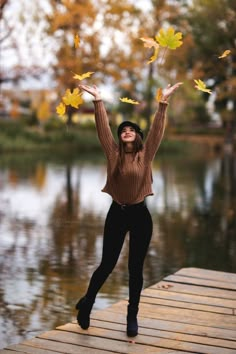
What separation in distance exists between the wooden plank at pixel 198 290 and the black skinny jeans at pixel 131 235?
58.6 inches

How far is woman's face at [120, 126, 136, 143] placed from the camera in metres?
5.31

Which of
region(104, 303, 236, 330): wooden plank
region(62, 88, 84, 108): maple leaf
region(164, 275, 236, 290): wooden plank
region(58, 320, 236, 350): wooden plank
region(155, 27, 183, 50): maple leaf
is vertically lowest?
region(58, 320, 236, 350): wooden plank

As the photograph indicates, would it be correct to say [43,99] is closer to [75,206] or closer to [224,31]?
[224,31]

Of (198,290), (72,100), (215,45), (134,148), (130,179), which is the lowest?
(198,290)

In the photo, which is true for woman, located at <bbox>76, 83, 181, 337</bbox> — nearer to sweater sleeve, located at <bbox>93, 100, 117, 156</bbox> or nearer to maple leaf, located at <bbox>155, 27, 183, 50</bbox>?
sweater sleeve, located at <bbox>93, 100, 117, 156</bbox>

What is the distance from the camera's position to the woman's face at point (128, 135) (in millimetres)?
5312

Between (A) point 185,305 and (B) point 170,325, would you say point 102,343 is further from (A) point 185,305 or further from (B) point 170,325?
(A) point 185,305

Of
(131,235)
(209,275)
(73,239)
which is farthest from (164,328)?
(73,239)

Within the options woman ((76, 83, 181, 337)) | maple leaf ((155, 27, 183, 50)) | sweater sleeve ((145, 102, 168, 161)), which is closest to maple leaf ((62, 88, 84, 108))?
woman ((76, 83, 181, 337))

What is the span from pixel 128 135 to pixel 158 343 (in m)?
1.42

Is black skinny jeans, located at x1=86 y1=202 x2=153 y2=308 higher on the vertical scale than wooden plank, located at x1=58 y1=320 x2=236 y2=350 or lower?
higher

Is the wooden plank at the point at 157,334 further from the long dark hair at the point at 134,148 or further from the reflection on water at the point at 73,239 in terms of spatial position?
the long dark hair at the point at 134,148

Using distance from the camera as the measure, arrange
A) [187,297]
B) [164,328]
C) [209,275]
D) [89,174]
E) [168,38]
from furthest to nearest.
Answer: [89,174], [209,275], [187,297], [164,328], [168,38]

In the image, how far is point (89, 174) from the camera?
24.2 m
